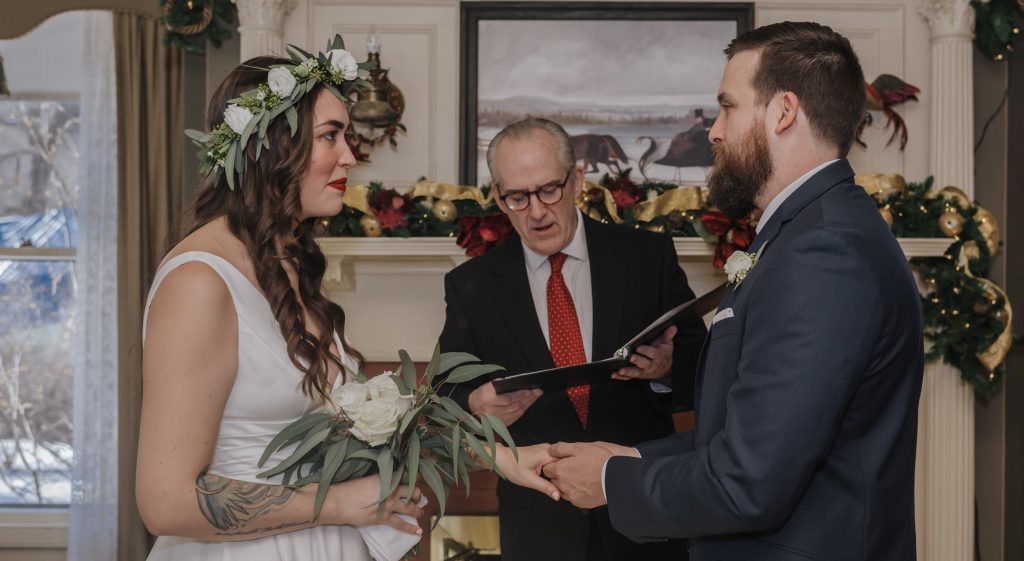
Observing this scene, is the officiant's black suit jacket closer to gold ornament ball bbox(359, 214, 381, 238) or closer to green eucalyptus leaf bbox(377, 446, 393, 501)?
green eucalyptus leaf bbox(377, 446, 393, 501)

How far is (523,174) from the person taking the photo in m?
2.89

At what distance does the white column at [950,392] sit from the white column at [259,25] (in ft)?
9.77

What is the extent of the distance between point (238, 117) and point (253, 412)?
2.02ft

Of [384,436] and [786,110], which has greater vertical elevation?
[786,110]

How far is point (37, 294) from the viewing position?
15.6ft

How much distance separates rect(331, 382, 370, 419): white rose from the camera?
5.96ft

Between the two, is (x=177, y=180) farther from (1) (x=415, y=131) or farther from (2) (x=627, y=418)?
(2) (x=627, y=418)

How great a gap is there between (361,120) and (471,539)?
1.94m

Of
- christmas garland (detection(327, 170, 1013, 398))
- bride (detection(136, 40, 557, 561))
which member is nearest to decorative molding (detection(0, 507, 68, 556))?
christmas garland (detection(327, 170, 1013, 398))

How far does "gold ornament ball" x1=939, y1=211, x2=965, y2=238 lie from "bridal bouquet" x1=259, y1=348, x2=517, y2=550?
295cm

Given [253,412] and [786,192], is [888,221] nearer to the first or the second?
[786,192]

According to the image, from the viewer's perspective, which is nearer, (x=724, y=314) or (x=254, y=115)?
(x=724, y=314)

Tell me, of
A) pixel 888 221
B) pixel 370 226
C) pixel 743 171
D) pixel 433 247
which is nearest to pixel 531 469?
pixel 743 171

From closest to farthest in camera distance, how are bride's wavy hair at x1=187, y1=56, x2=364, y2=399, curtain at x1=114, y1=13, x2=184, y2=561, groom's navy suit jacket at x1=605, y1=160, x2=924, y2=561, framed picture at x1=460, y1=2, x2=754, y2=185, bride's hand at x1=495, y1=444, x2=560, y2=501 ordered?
groom's navy suit jacket at x1=605, y1=160, x2=924, y2=561
bride's wavy hair at x1=187, y1=56, x2=364, y2=399
bride's hand at x1=495, y1=444, x2=560, y2=501
framed picture at x1=460, y1=2, x2=754, y2=185
curtain at x1=114, y1=13, x2=184, y2=561
